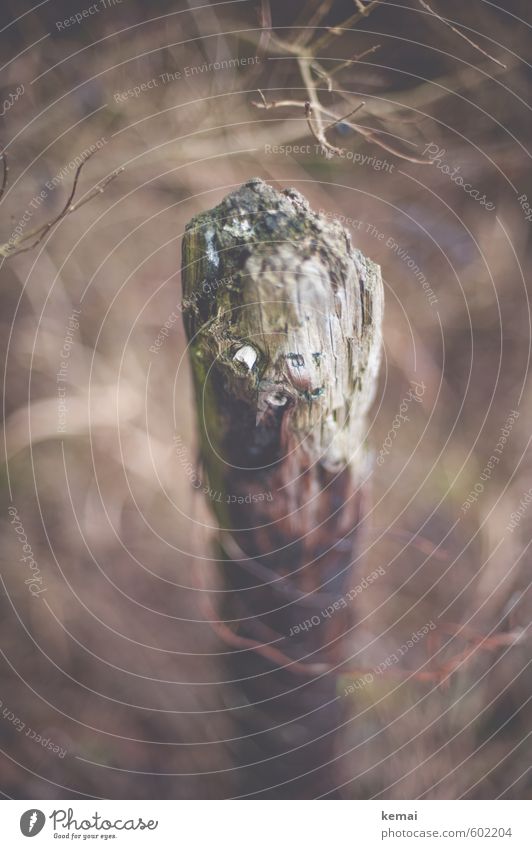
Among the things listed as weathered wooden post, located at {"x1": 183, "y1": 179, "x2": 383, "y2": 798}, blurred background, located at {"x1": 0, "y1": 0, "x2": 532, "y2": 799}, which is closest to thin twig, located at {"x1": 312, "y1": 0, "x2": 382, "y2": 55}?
blurred background, located at {"x1": 0, "y1": 0, "x2": 532, "y2": 799}

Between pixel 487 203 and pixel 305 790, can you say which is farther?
pixel 487 203

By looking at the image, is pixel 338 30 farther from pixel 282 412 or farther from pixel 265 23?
pixel 282 412

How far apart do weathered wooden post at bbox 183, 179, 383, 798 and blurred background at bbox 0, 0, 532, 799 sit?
20cm

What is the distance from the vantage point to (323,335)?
0.63m

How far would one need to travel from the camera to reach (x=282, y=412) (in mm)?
645

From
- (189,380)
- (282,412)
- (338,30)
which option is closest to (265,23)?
(338,30)

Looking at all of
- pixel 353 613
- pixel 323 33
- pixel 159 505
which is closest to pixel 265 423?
pixel 353 613

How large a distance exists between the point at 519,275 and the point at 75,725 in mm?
1395

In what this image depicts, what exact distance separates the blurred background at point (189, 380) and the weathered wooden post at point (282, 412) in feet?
0.65

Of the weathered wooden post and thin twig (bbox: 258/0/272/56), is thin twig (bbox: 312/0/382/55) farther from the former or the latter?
the weathered wooden post

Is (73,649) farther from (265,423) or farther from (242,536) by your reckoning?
(265,423)

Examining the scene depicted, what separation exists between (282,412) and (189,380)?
599 millimetres

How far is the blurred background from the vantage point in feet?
3.65

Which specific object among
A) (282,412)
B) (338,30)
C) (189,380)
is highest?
(338,30)
